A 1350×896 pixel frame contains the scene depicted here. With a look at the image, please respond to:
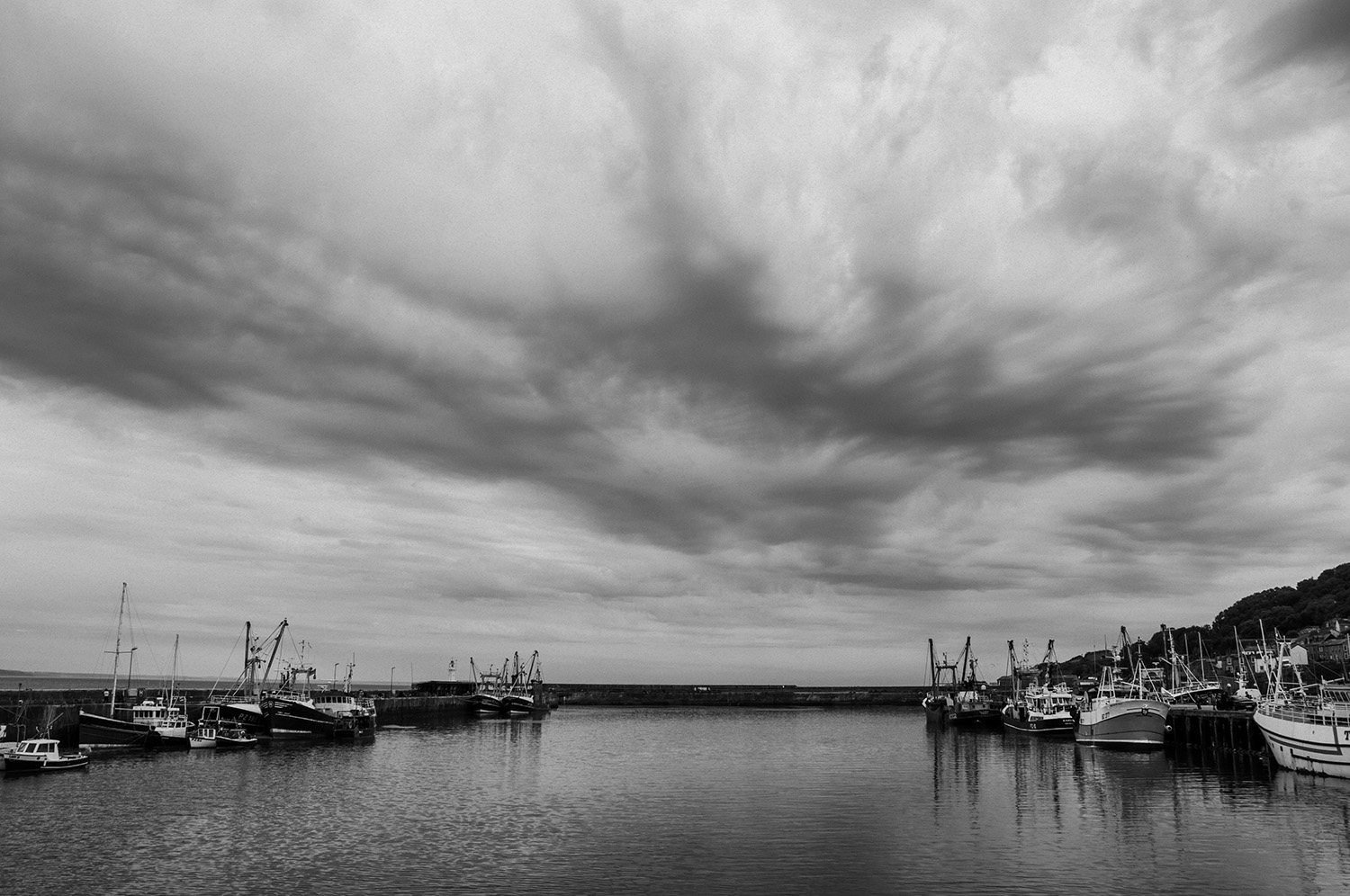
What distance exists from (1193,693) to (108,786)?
162450mm


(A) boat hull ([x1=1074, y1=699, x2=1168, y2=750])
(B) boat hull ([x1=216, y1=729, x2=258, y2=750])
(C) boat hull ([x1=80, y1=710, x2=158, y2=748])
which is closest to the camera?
(C) boat hull ([x1=80, y1=710, x2=158, y2=748])

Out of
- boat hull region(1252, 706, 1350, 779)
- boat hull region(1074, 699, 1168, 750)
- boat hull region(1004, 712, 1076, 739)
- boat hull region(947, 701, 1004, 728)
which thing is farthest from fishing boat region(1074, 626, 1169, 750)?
boat hull region(947, 701, 1004, 728)

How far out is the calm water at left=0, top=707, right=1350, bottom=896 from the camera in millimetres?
45938

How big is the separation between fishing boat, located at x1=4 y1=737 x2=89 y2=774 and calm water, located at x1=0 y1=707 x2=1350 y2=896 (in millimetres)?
3386

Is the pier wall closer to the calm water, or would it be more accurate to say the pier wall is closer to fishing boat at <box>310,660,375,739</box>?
the calm water

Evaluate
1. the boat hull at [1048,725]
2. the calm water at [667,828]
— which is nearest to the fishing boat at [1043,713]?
the boat hull at [1048,725]

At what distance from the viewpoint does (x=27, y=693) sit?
142 meters

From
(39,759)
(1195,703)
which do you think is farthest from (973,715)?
(39,759)

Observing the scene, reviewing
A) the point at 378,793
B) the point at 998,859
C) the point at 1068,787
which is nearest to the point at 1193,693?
the point at 1068,787

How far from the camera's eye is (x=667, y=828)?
61.8 meters

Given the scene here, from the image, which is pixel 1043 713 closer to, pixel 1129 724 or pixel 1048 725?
pixel 1048 725

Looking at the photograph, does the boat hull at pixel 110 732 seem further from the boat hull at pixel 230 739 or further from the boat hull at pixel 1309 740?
the boat hull at pixel 1309 740

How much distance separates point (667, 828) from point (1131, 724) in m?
88.8

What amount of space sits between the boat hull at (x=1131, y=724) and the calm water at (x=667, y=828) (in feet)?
53.7
